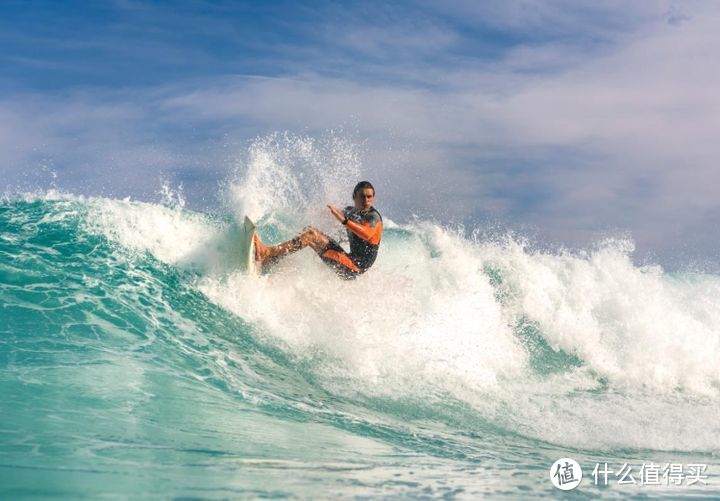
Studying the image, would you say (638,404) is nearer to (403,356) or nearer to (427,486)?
(403,356)

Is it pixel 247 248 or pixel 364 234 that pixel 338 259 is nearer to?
pixel 364 234

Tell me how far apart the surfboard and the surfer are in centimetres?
8

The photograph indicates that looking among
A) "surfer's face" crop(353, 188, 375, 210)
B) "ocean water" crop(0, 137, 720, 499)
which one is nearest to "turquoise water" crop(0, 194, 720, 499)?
"ocean water" crop(0, 137, 720, 499)

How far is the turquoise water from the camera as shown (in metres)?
4.72

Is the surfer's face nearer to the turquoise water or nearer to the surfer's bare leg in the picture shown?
the surfer's bare leg

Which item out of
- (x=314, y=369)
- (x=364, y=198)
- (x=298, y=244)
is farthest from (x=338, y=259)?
(x=314, y=369)

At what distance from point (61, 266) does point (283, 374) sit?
3.45 meters

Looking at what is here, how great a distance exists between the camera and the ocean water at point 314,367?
4730 millimetres

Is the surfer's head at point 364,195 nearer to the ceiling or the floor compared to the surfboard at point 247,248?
nearer to the ceiling

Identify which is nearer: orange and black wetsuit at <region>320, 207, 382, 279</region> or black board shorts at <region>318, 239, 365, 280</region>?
orange and black wetsuit at <region>320, 207, 382, 279</region>

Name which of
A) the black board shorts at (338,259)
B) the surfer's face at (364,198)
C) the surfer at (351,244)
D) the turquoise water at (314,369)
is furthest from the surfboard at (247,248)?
the surfer's face at (364,198)

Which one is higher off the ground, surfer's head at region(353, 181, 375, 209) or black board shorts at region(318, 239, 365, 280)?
surfer's head at region(353, 181, 375, 209)

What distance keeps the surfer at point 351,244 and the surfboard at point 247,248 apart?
77 mm

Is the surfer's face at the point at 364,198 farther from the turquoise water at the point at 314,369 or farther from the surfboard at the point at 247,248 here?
the surfboard at the point at 247,248
